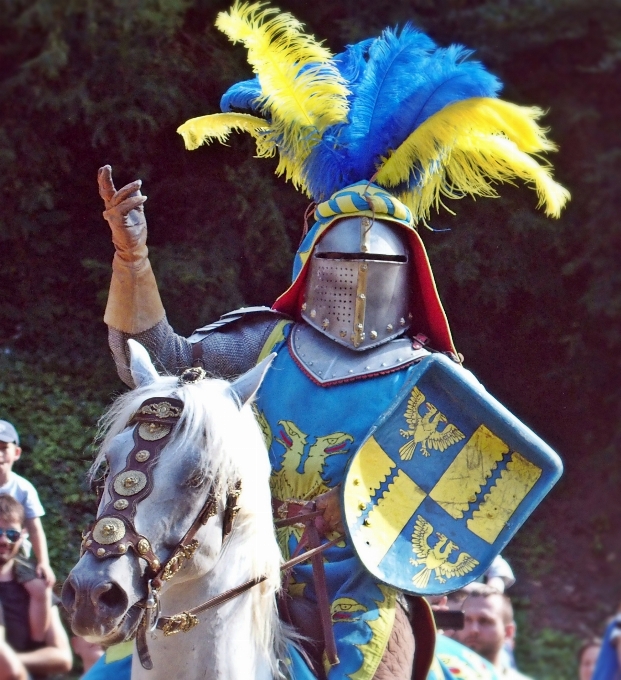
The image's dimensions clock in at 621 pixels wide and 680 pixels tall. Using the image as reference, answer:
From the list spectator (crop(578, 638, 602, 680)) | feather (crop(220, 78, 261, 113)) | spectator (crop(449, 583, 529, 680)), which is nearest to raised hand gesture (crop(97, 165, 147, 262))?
feather (crop(220, 78, 261, 113))

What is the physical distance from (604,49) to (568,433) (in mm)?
1813

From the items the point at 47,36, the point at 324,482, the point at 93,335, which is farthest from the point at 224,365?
the point at 47,36

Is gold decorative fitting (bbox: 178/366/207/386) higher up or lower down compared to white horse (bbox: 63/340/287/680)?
higher up

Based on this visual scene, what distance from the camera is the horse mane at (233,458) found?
1.66 m

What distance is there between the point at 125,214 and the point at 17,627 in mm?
1643

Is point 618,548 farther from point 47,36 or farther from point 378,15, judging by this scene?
point 47,36

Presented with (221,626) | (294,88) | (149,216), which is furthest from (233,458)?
(149,216)

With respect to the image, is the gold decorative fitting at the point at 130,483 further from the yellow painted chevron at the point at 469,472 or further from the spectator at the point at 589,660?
the spectator at the point at 589,660

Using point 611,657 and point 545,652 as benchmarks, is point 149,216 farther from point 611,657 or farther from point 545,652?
point 545,652

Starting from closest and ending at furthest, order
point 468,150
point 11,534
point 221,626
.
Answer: point 221,626 < point 468,150 < point 11,534

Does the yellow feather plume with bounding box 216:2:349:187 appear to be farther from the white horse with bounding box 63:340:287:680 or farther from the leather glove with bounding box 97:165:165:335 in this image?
the white horse with bounding box 63:340:287:680

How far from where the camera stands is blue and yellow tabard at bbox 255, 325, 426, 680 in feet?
6.88

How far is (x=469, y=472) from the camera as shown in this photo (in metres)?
2.23

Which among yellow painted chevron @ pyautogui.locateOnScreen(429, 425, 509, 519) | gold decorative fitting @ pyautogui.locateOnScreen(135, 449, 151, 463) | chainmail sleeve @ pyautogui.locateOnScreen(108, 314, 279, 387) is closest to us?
gold decorative fitting @ pyautogui.locateOnScreen(135, 449, 151, 463)
